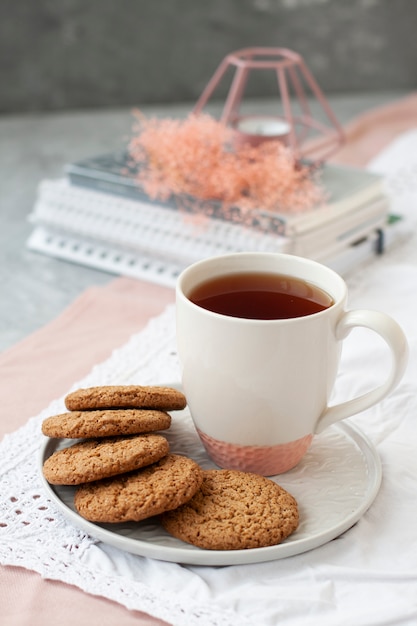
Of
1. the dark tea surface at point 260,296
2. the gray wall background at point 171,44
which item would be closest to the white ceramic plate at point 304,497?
the dark tea surface at point 260,296

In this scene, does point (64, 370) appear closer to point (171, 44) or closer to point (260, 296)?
point (260, 296)

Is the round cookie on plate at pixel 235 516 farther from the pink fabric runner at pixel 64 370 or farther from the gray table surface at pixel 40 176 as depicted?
the gray table surface at pixel 40 176

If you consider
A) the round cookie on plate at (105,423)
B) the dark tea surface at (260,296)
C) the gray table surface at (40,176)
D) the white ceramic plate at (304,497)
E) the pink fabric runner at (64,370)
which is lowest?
the gray table surface at (40,176)

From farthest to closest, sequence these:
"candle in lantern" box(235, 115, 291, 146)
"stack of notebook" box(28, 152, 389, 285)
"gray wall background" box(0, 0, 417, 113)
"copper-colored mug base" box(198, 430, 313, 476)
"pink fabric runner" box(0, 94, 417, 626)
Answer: "gray wall background" box(0, 0, 417, 113)
"candle in lantern" box(235, 115, 291, 146)
"stack of notebook" box(28, 152, 389, 285)
"copper-colored mug base" box(198, 430, 313, 476)
"pink fabric runner" box(0, 94, 417, 626)

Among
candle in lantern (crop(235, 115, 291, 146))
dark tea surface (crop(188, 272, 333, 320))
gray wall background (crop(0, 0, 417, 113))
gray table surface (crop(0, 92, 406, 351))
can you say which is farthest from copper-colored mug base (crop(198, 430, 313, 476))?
gray wall background (crop(0, 0, 417, 113))

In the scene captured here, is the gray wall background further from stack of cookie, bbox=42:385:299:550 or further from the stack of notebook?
stack of cookie, bbox=42:385:299:550

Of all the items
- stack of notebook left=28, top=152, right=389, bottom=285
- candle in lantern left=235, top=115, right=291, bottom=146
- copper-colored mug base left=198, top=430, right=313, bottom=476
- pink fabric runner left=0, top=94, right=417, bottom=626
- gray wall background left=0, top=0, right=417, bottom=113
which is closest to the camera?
pink fabric runner left=0, top=94, right=417, bottom=626

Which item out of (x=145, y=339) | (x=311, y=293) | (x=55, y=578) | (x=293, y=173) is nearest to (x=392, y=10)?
(x=293, y=173)

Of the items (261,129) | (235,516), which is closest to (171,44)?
(261,129)
